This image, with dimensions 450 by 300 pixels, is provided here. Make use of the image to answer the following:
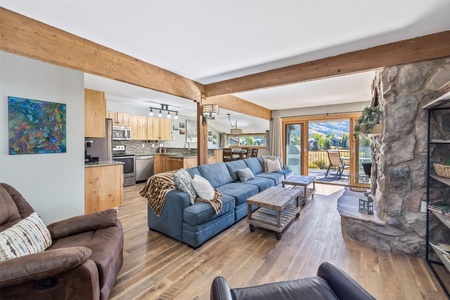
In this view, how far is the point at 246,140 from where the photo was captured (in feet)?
29.9

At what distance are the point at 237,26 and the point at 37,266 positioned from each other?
2.37m

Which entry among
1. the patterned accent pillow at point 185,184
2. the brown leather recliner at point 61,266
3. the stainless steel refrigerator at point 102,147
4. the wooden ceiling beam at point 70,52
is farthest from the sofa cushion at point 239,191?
the stainless steel refrigerator at point 102,147

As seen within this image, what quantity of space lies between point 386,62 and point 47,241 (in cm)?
388

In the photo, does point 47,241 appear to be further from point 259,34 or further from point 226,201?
point 259,34

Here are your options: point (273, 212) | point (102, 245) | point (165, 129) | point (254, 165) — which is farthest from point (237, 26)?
point (165, 129)

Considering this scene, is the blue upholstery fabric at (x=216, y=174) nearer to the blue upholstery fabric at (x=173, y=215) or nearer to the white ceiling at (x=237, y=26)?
the blue upholstery fabric at (x=173, y=215)

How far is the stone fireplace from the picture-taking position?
2.20m

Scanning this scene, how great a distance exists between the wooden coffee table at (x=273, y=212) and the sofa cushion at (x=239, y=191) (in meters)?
0.29

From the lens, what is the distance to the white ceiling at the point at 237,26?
66.7 inches

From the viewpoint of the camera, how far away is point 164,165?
6504 mm

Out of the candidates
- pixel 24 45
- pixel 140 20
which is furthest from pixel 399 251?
pixel 24 45

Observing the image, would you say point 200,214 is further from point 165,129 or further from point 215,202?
point 165,129

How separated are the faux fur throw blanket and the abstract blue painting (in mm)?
1250

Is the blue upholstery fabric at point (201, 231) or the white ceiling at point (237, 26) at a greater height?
the white ceiling at point (237, 26)
